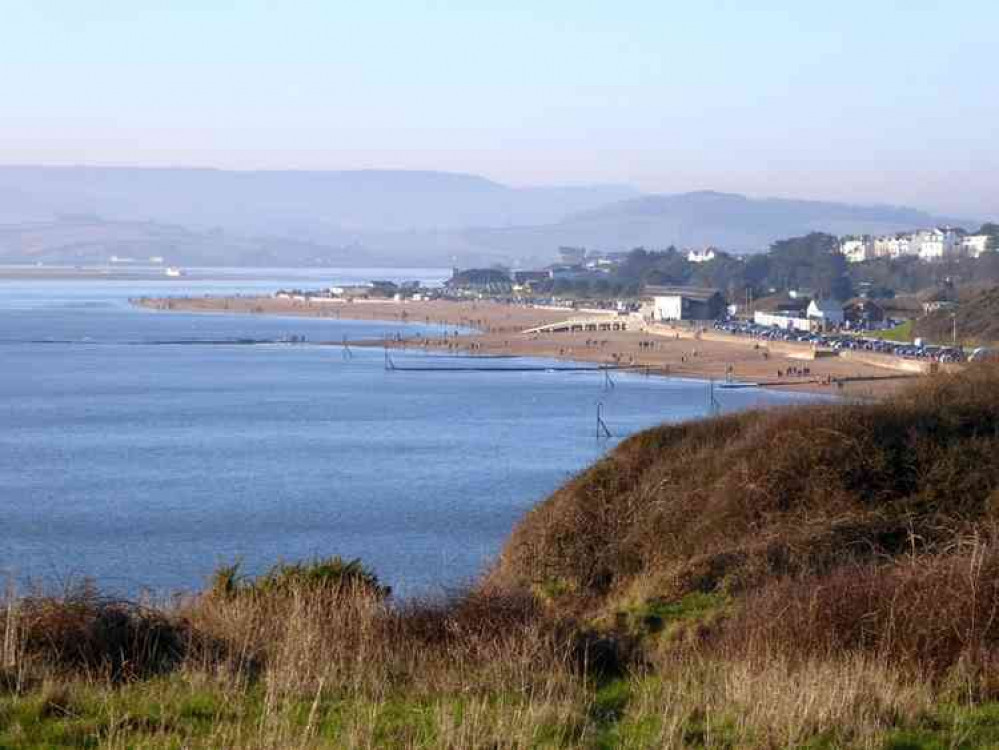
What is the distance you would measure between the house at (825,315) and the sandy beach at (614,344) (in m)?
6.35

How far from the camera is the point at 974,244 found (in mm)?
140500

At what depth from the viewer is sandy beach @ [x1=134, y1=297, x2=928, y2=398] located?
1969 inches

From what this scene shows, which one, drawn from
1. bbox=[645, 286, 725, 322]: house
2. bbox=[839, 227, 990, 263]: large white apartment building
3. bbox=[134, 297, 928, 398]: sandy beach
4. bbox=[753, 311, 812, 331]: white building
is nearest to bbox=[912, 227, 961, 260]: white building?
bbox=[839, 227, 990, 263]: large white apartment building

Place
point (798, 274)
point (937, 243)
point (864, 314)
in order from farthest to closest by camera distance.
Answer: point (937, 243) < point (798, 274) < point (864, 314)

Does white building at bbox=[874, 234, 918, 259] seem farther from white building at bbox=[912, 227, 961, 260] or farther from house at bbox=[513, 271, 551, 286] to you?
house at bbox=[513, 271, 551, 286]

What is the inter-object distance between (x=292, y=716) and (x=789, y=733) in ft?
5.60

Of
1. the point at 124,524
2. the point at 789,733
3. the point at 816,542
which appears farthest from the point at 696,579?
the point at 124,524

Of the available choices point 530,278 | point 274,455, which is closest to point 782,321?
point 274,455

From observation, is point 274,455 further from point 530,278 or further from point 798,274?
point 530,278

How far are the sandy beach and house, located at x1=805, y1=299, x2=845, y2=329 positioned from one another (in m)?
6.35

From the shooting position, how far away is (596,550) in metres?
12.5

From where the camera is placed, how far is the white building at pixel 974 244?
13425cm

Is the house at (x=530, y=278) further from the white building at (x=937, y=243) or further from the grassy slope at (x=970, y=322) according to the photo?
the grassy slope at (x=970, y=322)

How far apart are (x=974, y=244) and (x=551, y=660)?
141139 mm
